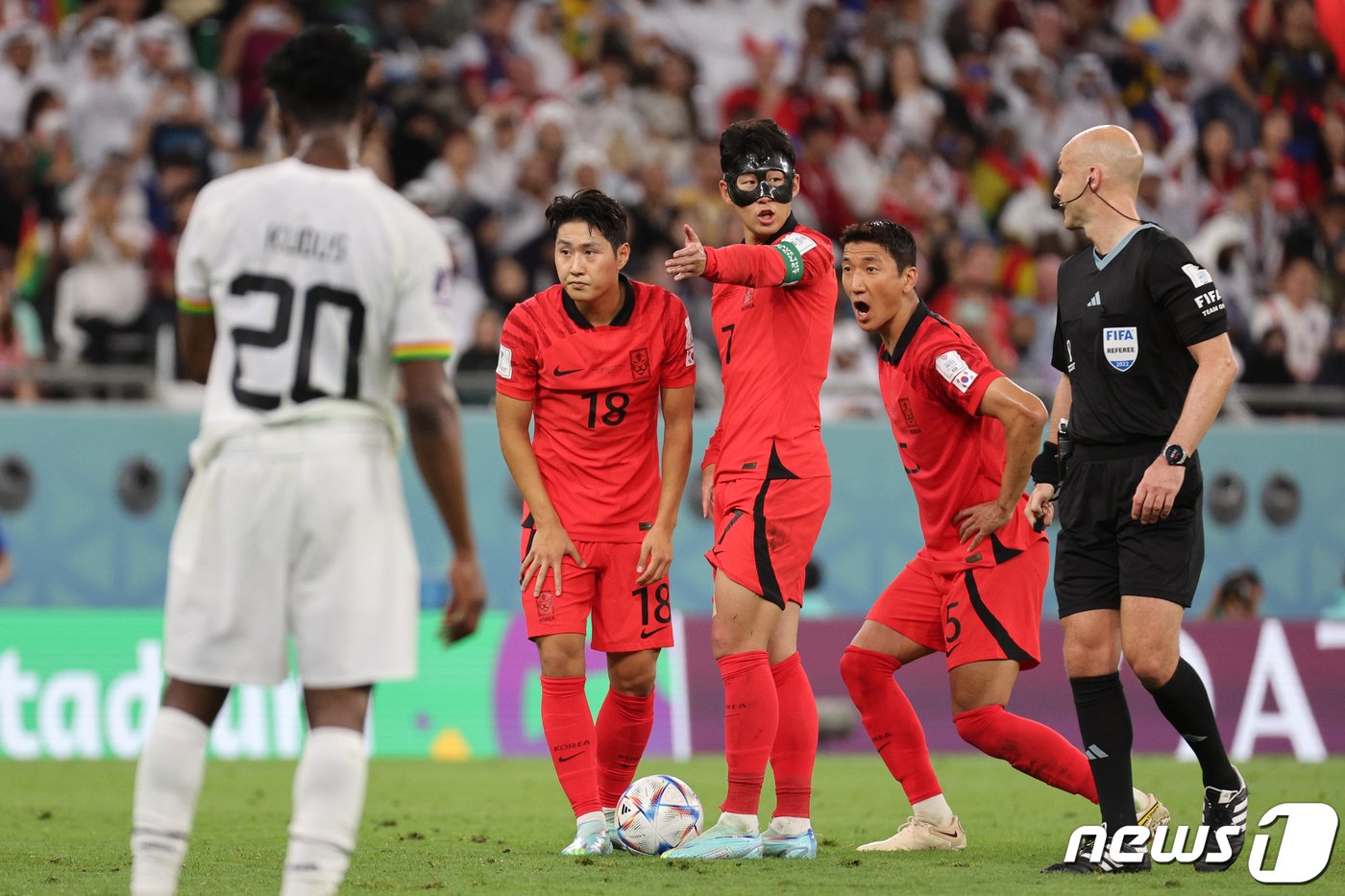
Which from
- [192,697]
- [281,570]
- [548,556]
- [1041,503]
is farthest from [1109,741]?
[192,697]

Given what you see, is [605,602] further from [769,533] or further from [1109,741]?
[1109,741]

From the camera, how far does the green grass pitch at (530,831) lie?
5.90m

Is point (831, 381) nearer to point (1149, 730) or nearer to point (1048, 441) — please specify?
point (1149, 730)

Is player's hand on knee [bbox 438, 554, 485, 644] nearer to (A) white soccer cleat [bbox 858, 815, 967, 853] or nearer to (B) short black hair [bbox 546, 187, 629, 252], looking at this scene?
(B) short black hair [bbox 546, 187, 629, 252]

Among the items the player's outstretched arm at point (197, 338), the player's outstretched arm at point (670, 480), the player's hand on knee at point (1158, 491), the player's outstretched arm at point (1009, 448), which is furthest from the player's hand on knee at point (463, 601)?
the player's outstretched arm at point (1009, 448)

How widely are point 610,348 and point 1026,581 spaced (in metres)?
1.91

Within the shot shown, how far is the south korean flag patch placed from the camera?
22.1 ft

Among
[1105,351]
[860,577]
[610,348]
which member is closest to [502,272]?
[860,577]

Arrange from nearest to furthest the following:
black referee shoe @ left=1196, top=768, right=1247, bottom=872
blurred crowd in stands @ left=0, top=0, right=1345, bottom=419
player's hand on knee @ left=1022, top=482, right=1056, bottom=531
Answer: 1. black referee shoe @ left=1196, top=768, right=1247, bottom=872
2. player's hand on knee @ left=1022, top=482, right=1056, bottom=531
3. blurred crowd in stands @ left=0, top=0, right=1345, bottom=419

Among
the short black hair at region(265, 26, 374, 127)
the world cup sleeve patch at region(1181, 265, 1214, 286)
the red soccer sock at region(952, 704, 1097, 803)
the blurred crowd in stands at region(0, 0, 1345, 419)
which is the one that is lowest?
the red soccer sock at region(952, 704, 1097, 803)

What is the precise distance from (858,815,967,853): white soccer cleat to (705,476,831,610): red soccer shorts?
3.51 feet

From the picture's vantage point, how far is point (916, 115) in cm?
1811

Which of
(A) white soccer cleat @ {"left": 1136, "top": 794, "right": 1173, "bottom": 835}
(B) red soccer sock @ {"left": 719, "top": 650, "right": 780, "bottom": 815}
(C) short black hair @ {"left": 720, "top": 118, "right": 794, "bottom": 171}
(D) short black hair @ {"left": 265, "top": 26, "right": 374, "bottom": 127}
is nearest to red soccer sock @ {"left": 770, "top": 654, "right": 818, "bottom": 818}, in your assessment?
(B) red soccer sock @ {"left": 719, "top": 650, "right": 780, "bottom": 815}

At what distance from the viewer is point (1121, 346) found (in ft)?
20.8
